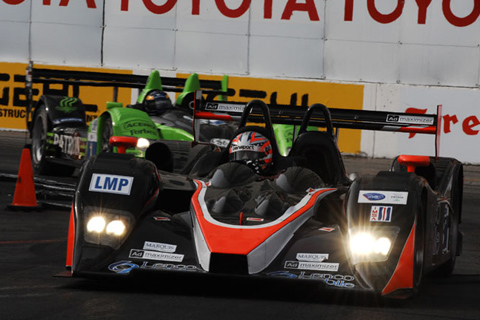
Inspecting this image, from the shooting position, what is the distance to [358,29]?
21031mm

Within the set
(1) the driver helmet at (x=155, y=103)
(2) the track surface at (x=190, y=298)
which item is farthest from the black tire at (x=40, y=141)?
(2) the track surface at (x=190, y=298)

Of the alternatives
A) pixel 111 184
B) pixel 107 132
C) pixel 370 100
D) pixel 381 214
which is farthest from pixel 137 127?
pixel 370 100

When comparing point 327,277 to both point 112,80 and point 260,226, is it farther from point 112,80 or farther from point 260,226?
point 112,80

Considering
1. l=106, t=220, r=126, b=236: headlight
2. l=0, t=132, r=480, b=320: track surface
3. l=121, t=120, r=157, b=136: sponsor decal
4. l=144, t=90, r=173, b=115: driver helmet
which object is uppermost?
l=144, t=90, r=173, b=115: driver helmet

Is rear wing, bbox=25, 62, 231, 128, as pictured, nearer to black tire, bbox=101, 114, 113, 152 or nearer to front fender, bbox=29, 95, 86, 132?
front fender, bbox=29, 95, 86, 132

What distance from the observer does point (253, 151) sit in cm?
836

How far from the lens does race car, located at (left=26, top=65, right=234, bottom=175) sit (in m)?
13.9

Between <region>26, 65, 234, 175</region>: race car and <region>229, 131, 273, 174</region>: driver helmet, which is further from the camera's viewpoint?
<region>26, 65, 234, 175</region>: race car

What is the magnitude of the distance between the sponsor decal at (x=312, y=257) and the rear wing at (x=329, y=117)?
8.68ft

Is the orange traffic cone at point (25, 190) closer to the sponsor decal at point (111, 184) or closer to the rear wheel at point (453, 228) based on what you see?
the sponsor decal at point (111, 184)

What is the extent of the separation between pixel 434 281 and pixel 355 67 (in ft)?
44.4

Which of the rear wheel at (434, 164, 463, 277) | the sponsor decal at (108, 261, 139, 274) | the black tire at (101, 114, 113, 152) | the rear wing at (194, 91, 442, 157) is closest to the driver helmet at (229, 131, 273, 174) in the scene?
the rear wing at (194, 91, 442, 157)

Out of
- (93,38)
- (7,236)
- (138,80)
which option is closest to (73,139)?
(138,80)

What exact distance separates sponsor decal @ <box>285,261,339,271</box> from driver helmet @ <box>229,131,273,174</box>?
1892 millimetres
